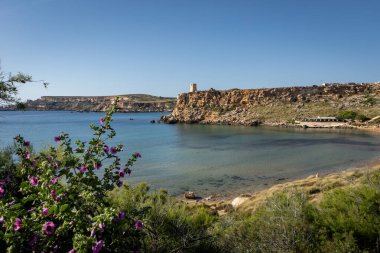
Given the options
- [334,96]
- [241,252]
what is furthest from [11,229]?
[334,96]

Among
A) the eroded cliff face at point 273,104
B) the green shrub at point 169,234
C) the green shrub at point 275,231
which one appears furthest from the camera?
the eroded cliff face at point 273,104

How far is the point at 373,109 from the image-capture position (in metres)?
67.2

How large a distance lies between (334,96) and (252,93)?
20.4 meters

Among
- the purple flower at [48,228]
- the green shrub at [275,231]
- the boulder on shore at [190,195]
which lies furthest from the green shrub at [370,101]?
the purple flower at [48,228]

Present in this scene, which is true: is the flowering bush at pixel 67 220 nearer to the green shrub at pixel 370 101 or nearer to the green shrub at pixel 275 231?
the green shrub at pixel 275 231

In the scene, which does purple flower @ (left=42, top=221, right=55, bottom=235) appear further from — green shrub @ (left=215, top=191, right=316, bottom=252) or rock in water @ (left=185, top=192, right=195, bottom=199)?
rock in water @ (left=185, top=192, right=195, bottom=199)

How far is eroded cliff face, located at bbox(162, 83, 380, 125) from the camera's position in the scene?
2913 inches

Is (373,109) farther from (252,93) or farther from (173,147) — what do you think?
(173,147)

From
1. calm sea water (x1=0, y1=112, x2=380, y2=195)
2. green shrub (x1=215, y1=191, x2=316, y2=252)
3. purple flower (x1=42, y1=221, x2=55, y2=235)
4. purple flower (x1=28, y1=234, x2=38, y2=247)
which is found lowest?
calm sea water (x1=0, y1=112, x2=380, y2=195)

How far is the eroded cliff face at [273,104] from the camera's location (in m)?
74.0

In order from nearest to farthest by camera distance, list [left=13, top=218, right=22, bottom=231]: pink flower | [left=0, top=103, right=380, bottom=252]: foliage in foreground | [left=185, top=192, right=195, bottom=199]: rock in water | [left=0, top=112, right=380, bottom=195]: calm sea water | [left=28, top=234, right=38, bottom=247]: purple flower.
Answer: [left=13, top=218, right=22, bottom=231]: pink flower
[left=28, top=234, right=38, bottom=247]: purple flower
[left=0, top=103, right=380, bottom=252]: foliage in foreground
[left=185, top=192, right=195, bottom=199]: rock in water
[left=0, top=112, right=380, bottom=195]: calm sea water

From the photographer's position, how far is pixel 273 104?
8369cm

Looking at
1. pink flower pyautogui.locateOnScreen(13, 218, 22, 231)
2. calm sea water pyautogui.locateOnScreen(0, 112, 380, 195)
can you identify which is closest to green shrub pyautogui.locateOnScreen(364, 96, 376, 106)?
calm sea water pyautogui.locateOnScreen(0, 112, 380, 195)

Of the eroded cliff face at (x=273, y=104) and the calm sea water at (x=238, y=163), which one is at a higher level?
the eroded cliff face at (x=273, y=104)
